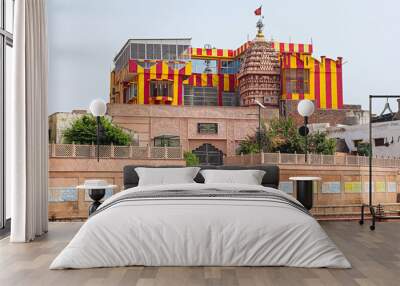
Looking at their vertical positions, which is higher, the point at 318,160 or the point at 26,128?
the point at 26,128

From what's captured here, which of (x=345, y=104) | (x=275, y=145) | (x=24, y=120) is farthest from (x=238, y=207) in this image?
(x=345, y=104)

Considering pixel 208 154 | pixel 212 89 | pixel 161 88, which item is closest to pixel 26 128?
pixel 161 88

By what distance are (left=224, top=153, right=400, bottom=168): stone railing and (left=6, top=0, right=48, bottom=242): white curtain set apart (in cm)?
250

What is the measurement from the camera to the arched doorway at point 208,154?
648 centimetres

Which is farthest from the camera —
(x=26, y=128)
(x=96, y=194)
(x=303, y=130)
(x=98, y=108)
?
(x=303, y=130)

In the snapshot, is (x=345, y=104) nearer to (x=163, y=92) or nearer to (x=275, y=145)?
(x=275, y=145)

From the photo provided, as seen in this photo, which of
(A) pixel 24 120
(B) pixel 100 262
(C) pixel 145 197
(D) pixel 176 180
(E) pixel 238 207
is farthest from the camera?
(D) pixel 176 180

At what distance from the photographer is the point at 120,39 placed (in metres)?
6.57

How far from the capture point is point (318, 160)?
264 inches

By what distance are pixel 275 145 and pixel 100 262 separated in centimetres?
356

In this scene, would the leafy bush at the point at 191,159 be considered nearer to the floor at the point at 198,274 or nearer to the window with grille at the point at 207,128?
the window with grille at the point at 207,128

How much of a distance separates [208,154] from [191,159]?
235 millimetres

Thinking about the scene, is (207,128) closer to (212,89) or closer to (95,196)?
(212,89)

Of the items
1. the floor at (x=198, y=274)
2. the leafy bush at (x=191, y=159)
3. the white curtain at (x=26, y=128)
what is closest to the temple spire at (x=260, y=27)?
the leafy bush at (x=191, y=159)
